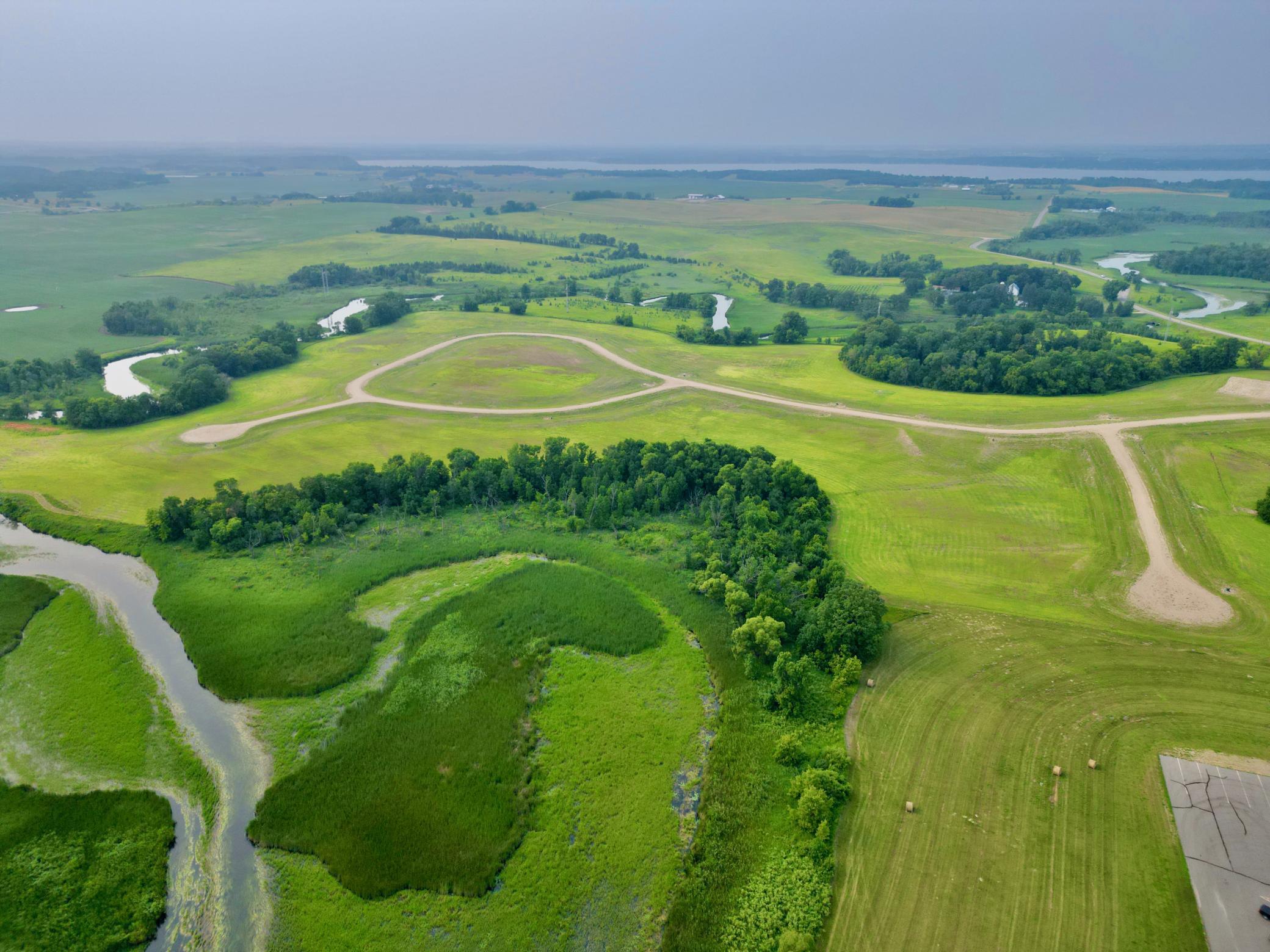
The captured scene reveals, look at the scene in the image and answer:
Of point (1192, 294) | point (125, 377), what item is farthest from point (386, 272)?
point (1192, 294)

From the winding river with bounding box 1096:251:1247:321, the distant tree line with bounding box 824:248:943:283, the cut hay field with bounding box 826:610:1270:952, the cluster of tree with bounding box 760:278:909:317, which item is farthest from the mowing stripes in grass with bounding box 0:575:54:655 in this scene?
the winding river with bounding box 1096:251:1247:321

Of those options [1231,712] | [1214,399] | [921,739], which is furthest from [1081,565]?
[1214,399]

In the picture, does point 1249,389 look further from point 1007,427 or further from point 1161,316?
point 1161,316

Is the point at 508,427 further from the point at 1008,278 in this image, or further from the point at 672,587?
the point at 1008,278

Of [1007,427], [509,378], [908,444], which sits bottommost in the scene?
[908,444]

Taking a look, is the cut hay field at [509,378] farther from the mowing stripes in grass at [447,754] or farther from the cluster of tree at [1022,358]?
the mowing stripes in grass at [447,754]
